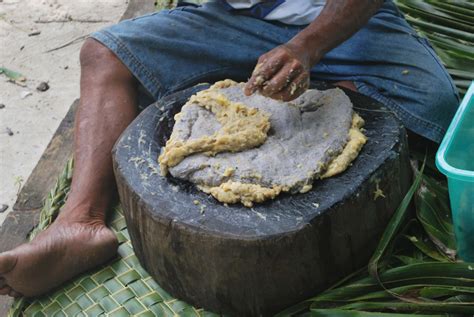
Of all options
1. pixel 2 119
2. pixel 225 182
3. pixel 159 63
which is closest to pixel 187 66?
pixel 159 63

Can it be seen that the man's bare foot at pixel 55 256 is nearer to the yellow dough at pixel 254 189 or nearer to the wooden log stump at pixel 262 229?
the wooden log stump at pixel 262 229

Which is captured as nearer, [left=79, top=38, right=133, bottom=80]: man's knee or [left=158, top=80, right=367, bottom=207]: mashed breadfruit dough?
[left=158, top=80, right=367, bottom=207]: mashed breadfruit dough

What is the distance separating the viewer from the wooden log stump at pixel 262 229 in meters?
1.45

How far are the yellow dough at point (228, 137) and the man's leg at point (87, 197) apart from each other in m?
0.34

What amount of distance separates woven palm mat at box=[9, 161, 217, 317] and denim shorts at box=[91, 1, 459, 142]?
1.67ft

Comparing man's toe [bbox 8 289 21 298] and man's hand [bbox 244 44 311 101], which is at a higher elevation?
man's hand [bbox 244 44 311 101]

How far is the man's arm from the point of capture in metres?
1.59

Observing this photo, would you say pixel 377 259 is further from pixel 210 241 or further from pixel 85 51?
pixel 85 51

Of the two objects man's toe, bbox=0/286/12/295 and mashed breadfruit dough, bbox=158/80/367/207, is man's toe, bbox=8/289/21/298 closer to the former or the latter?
man's toe, bbox=0/286/12/295

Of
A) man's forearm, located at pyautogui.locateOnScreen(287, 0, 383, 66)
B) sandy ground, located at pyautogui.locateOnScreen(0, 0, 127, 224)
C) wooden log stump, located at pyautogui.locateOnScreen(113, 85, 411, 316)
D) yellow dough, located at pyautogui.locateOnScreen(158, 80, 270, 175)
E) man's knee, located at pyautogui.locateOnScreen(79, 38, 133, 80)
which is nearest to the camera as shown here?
wooden log stump, located at pyautogui.locateOnScreen(113, 85, 411, 316)

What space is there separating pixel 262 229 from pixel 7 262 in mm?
680

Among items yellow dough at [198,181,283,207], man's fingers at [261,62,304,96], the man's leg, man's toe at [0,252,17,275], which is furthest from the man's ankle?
man's fingers at [261,62,304,96]

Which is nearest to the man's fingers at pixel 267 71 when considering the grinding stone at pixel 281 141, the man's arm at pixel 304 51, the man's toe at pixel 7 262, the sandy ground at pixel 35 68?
the man's arm at pixel 304 51

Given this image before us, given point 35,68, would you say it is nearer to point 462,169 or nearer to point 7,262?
point 7,262
